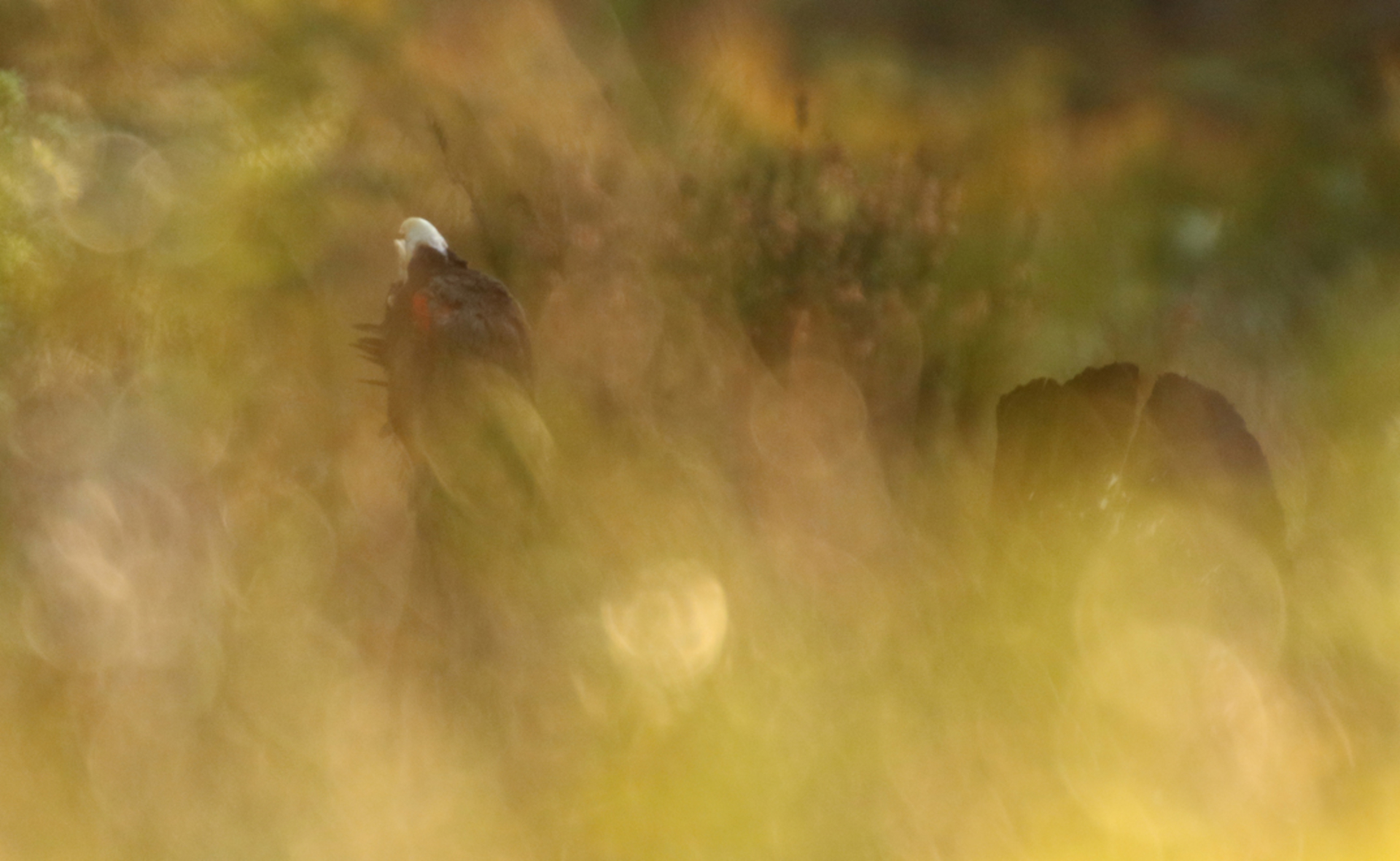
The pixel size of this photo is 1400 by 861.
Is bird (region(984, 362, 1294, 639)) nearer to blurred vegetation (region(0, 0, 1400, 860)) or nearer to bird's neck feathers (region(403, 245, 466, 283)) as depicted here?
blurred vegetation (region(0, 0, 1400, 860))

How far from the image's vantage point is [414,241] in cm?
143

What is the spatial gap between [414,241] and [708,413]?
49 centimetres

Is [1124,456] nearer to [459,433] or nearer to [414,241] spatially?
[459,433]

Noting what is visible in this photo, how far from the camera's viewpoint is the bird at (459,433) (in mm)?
1411

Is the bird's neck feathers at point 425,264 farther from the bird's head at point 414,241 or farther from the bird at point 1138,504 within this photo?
the bird at point 1138,504

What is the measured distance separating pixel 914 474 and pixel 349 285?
34.9 inches

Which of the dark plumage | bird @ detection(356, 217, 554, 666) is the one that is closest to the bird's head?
bird @ detection(356, 217, 554, 666)

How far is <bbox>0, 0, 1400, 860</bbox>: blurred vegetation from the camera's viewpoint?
1.40 m

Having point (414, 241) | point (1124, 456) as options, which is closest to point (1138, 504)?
point (1124, 456)

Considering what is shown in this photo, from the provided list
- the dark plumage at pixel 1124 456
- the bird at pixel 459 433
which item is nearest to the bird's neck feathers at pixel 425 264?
the bird at pixel 459 433

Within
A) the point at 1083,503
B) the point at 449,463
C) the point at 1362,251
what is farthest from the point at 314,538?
the point at 1362,251

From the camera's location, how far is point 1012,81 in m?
1.60

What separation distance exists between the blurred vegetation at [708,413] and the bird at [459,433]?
1.5 inches

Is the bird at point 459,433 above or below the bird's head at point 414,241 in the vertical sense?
below
